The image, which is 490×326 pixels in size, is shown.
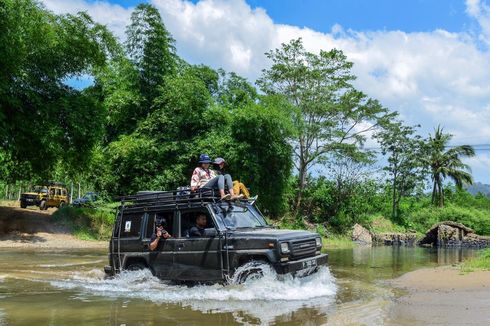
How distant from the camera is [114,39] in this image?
22266 millimetres

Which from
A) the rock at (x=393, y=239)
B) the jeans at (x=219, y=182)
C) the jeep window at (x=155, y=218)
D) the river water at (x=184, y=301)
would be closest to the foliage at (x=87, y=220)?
the river water at (x=184, y=301)

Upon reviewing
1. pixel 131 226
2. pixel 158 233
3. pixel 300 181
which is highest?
pixel 300 181

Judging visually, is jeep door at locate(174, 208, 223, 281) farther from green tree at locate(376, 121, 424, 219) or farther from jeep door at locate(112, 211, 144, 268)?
green tree at locate(376, 121, 424, 219)

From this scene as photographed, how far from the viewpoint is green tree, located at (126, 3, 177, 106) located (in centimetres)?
2802

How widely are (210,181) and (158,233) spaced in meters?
1.52

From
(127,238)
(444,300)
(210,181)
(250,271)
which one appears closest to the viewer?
(444,300)

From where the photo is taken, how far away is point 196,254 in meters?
9.77

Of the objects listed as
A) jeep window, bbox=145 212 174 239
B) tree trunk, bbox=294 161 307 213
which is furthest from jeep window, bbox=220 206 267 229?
tree trunk, bbox=294 161 307 213

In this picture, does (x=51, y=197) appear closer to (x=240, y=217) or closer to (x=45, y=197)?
(x=45, y=197)

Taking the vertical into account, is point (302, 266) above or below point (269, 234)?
below

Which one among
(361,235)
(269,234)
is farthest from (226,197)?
(361,235)

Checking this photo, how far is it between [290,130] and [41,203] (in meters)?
17.7

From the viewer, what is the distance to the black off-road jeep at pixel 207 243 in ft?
29.8

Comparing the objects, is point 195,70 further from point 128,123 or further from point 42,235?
point 42,235
